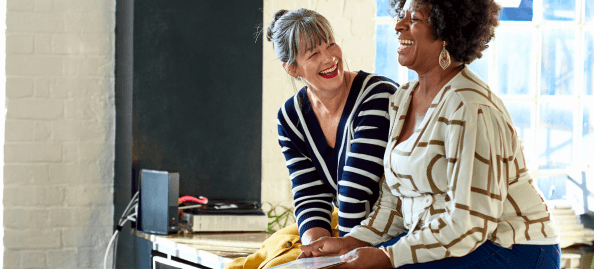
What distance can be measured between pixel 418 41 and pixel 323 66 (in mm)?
354

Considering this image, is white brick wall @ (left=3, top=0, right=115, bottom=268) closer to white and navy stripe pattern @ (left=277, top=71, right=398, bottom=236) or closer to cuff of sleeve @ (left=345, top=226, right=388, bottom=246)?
white and navy stripe pattern @ (left=277, top=71, right=398, bottom=236)

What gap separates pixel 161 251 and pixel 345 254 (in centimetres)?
118

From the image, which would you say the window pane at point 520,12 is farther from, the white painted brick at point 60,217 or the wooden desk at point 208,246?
the white painted brick at point 60,217

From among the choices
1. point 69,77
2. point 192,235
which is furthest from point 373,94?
point 69,77

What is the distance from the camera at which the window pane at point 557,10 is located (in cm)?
332

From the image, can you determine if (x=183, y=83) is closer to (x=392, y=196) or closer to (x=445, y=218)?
(x=392, y=196)

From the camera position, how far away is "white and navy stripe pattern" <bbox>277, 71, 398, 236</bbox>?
163 centimetres

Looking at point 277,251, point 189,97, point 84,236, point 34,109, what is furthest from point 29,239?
point 277,251

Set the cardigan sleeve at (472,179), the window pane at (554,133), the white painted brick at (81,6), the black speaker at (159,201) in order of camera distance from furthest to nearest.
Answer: the window pane at (554,133) < the white painted brick at (81,6) < the black speaker at (159,201) < the cardigan sleeve at (472,179)

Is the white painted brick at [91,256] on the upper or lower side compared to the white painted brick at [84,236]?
lower

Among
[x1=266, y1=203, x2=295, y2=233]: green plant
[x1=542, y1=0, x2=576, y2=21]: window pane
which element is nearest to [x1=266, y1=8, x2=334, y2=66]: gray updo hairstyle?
[x1=266, y1=203, x2=295, y2=233]: green plant

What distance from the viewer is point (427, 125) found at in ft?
4.45

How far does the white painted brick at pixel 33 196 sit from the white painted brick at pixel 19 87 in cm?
40

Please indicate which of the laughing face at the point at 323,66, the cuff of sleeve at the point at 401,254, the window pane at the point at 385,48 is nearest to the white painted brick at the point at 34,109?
the laughing face at the point at 323,66
